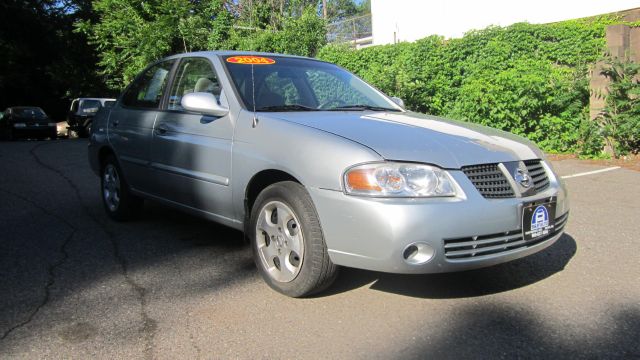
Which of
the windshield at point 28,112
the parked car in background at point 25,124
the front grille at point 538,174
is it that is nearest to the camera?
the front grille at point 538,174

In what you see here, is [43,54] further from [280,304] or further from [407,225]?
[407,225]

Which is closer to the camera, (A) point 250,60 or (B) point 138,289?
(B) point 138,289

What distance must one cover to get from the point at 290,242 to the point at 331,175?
1.94ft

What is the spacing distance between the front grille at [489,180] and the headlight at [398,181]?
0.18m

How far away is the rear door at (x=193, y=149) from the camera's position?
13.5ft

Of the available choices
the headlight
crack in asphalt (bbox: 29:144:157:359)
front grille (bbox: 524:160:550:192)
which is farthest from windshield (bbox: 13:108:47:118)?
front grille (bbox: 524:160:550:192)

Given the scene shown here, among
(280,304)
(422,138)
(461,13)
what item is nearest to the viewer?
(422,138)

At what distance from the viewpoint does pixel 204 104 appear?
4.05 meters

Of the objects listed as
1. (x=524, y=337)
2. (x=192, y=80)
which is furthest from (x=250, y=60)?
(x=524, y=337)

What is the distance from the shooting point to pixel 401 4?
24281 mm

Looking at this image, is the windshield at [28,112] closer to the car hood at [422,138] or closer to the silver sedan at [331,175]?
the silver sedan at [331,175]

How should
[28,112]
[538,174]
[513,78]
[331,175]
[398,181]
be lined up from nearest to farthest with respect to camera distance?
[398,181], [331,175], [538,174], [513,78], [28,112]

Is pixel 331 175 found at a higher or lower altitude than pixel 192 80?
lower

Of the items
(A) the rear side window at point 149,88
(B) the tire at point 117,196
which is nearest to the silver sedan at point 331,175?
(A) the rear side window at point 149,88
